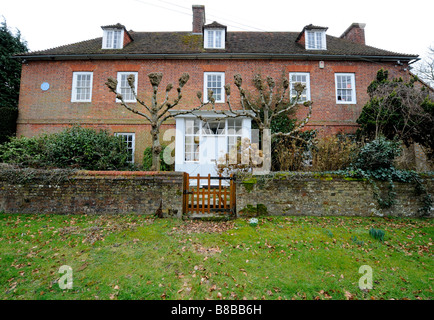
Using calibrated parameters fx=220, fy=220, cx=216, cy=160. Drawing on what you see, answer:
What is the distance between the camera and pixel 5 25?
768 inches

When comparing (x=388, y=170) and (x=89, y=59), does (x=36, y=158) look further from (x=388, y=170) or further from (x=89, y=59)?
(x=388, y=170)

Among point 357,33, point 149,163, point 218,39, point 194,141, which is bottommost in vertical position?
point 149,163

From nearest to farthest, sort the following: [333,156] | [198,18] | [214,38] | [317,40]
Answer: [333,156] < [214,38] < [317,40] < [198,18]

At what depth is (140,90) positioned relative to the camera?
1343cm

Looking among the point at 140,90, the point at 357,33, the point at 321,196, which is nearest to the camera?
the point at 321,196

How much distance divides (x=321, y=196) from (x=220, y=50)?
431 inches

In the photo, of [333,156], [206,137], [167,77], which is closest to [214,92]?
[167,77]

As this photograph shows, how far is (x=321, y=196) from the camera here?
23.7 ft

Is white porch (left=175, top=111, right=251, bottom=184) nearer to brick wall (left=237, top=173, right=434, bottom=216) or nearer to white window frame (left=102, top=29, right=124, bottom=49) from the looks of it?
brick wall (left=237, top=173, right=434, bottom=216)

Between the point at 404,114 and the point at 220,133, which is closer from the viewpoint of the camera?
the point at 404,114

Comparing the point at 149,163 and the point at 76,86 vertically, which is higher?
the point at 76,86

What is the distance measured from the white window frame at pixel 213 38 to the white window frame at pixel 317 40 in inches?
219

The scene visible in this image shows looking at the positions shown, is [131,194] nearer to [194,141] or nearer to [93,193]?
[93,193]

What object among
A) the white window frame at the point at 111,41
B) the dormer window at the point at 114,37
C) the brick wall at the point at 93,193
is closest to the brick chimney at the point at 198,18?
the dormer window at the point at 114,37
